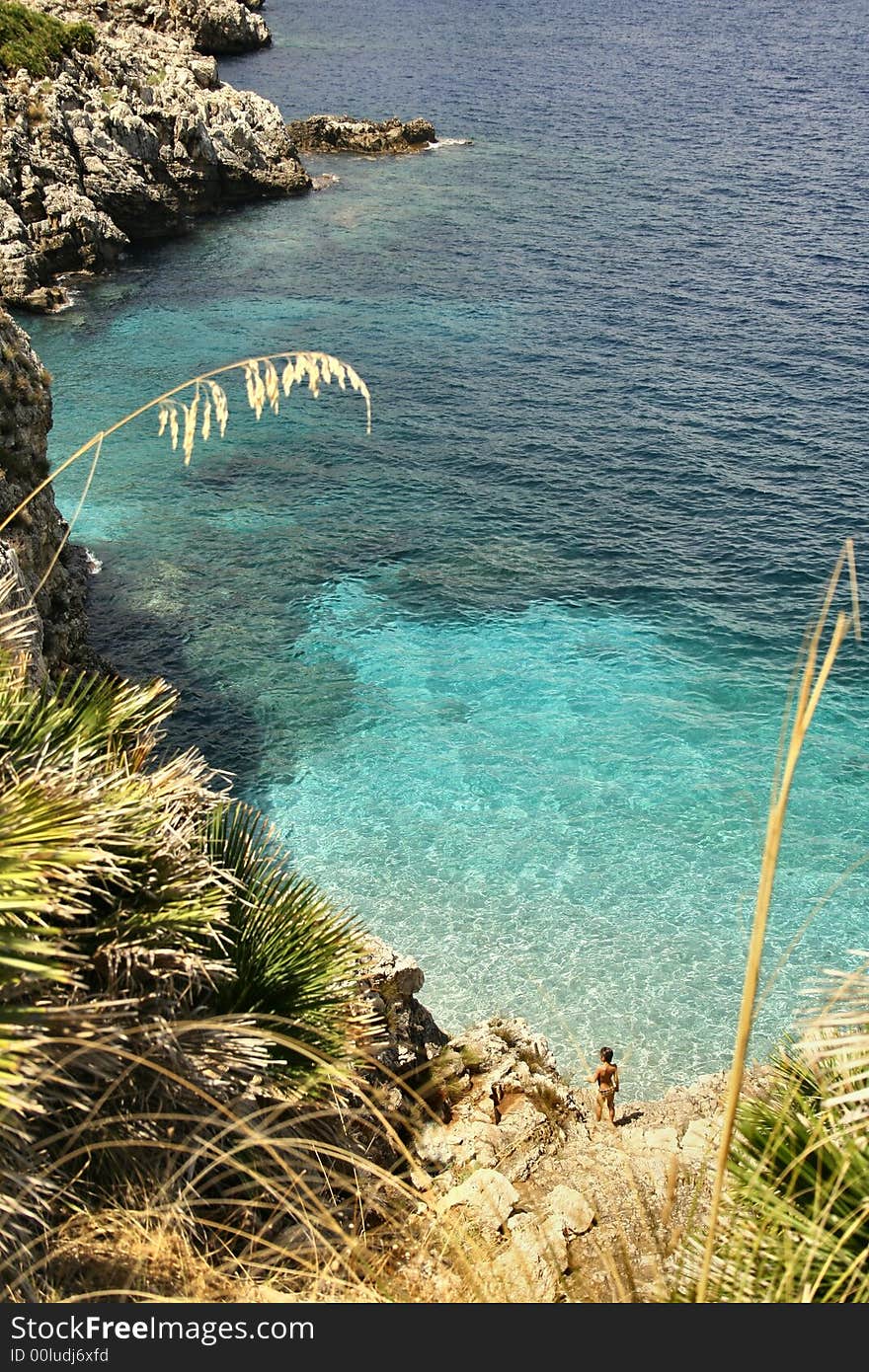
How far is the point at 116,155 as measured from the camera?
5422 cm

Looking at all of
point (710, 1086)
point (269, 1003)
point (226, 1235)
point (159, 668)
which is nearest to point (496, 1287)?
point (226, 1235)

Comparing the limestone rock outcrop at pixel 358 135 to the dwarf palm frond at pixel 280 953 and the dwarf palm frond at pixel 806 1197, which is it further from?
the dwarf palm frond at pixel 806 1197

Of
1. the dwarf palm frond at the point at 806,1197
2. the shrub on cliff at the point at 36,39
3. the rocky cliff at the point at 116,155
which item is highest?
the shrub on cliff at the point at 36,39

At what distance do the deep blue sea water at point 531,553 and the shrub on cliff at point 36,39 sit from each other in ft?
33.9

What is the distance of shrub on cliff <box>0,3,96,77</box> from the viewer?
2101 inches

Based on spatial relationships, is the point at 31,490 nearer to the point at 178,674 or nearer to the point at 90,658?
the point at 90,658

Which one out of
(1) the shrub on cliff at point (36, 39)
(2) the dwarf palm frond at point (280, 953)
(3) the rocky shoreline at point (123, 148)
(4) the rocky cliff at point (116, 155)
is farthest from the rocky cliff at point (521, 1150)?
(1) the shrub on cliff at point (36, 39)

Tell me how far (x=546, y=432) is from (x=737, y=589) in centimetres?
1085

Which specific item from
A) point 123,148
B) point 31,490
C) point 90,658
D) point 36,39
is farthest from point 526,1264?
point 36,39

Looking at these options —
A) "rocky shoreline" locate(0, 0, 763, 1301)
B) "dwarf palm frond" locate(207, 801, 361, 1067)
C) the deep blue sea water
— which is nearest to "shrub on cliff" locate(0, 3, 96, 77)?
"rocky shoreline" locate(0, 0, 763, 1301)

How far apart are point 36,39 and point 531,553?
42158mm

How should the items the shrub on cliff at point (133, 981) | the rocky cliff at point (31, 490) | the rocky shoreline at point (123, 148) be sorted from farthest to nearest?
the rocky shoreline at point (123, 148)
the rocky cliff at point (31, 490)
the shrub on cliff at point (133, 981)

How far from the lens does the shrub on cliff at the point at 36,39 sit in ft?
175

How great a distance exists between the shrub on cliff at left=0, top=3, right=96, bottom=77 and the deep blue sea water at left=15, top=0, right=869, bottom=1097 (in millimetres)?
10323
